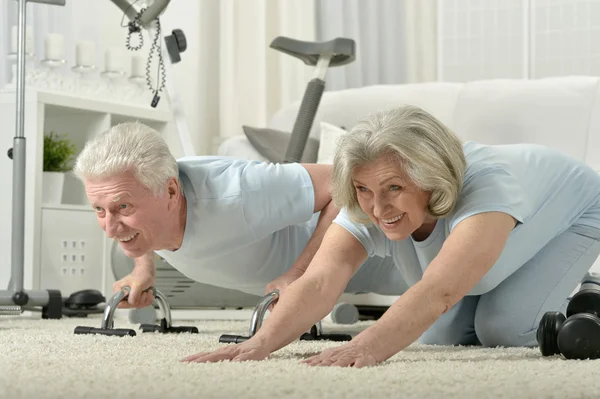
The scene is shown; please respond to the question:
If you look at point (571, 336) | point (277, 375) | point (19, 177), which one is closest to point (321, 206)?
point (571, 336)

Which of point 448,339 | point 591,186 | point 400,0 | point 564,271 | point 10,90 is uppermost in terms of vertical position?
point 400,0

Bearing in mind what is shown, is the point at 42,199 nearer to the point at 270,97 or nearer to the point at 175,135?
the point at 175,135

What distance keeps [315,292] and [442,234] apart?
1.10 ft

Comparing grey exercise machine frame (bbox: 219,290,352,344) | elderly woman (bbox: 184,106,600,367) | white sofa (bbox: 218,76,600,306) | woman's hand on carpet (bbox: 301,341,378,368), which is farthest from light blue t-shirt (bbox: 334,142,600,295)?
white sofa (bbox: 218,76,600,306)

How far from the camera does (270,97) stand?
16.0 ft

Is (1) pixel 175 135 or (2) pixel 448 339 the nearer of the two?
(2) pixel 448 339

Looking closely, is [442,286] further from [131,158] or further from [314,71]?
[314,71]

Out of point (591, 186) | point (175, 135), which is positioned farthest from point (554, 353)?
point (175, 135)

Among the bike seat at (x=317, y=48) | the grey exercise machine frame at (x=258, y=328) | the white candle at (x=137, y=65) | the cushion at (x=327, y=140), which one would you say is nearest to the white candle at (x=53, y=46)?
the white candle at (x=137, y=65)

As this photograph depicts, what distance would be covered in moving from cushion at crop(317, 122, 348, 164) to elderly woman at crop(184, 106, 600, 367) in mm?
1562

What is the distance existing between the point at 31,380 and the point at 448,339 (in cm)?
122

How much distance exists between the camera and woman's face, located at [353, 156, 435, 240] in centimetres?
163

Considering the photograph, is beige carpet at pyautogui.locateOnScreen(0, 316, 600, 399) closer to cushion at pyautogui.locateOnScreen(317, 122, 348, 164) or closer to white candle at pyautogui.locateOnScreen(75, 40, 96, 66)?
cushion at pyautogui.locateOnScreen(317, 122, 348, 164)

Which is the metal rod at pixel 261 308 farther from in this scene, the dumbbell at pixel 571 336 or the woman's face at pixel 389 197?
the dumbbell at pixel 571 336
